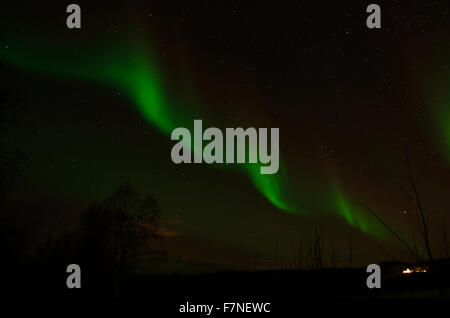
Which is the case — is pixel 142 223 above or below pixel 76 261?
above

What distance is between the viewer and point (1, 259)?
14.1m

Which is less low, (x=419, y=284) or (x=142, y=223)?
(x=142, y=223)

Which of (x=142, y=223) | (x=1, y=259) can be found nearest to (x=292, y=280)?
(x=142, y=223)

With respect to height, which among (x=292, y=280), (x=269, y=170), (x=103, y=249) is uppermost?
(x=269, y=170)

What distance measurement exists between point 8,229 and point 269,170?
8590mm
